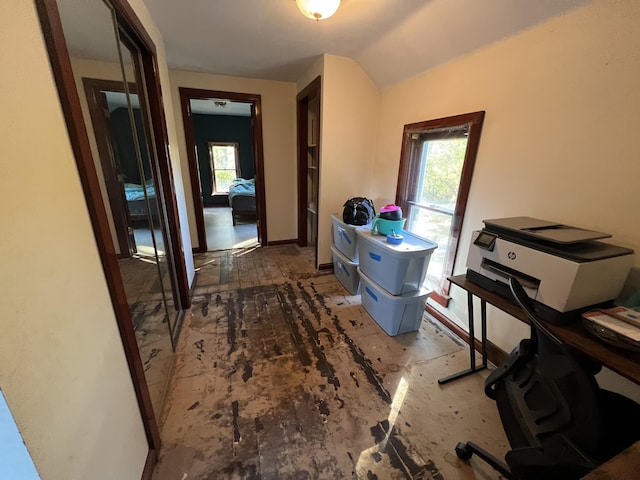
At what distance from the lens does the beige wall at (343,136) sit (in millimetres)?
2633

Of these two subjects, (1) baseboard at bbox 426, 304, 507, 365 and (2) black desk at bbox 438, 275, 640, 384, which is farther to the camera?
(1) baseboard at bbox 426, 304, 507, 365

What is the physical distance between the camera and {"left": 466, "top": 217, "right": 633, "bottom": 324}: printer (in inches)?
41.8

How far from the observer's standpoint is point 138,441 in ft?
3.57

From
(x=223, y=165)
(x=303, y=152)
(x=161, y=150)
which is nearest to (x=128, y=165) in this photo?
(x=161, y=150)

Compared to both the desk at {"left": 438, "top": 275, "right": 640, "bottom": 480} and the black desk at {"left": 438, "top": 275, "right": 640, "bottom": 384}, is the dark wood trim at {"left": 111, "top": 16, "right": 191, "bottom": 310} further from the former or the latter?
the black desk at {"left": 438, "top": 275, "right": 640, "bottom": 384}

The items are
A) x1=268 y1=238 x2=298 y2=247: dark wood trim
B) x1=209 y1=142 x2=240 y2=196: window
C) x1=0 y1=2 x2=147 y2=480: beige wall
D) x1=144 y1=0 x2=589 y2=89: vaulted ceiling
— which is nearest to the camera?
x1=0 y1=2 x2=147 y2=480: beige wall

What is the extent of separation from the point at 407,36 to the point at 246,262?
290cm

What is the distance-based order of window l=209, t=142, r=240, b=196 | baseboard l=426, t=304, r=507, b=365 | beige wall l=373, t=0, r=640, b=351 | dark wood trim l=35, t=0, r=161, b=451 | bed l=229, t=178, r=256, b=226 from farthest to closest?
1. window l=209, t=142, r=240, b=196
2. bed l=229, t=178, r=256, b=226
3. baseboard l=426, t=304, r=507, b=365
4. beige wall l=373, t=0, r=640, b=351
5. dark wood trim l=35, t=0, r=161, b=451

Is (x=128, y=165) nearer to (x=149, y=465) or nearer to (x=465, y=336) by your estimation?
(x=149, y=465)

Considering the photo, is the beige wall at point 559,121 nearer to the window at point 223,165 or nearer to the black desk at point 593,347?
the black desk at point 593,347

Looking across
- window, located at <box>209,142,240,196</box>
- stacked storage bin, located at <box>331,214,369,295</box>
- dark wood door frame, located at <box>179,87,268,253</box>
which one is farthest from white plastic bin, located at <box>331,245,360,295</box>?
window, located at <box>209,142,240,196</box>

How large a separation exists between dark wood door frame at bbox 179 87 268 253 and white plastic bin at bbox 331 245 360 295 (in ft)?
4.75

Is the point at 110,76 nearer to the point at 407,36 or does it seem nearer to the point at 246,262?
the point at 407,36

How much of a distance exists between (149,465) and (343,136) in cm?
289
